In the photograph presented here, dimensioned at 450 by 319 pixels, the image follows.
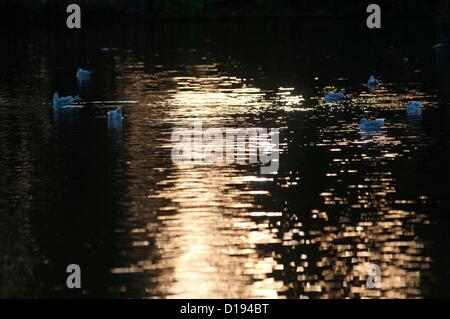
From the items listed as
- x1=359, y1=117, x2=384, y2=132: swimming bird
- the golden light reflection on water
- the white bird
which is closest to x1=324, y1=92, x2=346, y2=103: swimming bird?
the white bird

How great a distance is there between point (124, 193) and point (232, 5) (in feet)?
207

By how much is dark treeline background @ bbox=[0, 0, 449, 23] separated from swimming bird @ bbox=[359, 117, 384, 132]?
51.1 m

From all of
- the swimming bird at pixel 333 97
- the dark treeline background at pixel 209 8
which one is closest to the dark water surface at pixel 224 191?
the swimming bird at pixel 333 97

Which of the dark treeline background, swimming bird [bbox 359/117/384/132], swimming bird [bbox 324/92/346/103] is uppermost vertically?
the dark treeline background

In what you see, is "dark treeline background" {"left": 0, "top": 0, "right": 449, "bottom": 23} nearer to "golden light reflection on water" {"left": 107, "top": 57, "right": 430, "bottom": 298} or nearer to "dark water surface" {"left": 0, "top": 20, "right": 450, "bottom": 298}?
"dark water surface" {"left": 0, "top": 20, "right": 450, "bottom": 298}

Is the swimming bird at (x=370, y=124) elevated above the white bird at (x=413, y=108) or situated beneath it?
situated beneath

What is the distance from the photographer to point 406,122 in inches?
1369

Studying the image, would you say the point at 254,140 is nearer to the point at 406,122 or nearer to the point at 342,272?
the point at 406,122

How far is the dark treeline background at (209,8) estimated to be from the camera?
84.2 metres

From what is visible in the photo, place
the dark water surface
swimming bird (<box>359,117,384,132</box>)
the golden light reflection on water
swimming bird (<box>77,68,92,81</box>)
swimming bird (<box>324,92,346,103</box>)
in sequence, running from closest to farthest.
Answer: the golden light reflection on water < the dark water surface < swimming bird (<box>359,117,384,132</box>) < swimming bird (<box>324,92,346,103</box>) < swimming bird (<box>77,68,92,81</box>)

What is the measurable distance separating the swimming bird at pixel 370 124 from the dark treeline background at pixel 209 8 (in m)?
51.1

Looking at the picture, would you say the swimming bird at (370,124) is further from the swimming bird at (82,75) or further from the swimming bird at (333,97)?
the swimming bird at (82,75)

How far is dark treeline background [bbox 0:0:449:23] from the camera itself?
84.2m
